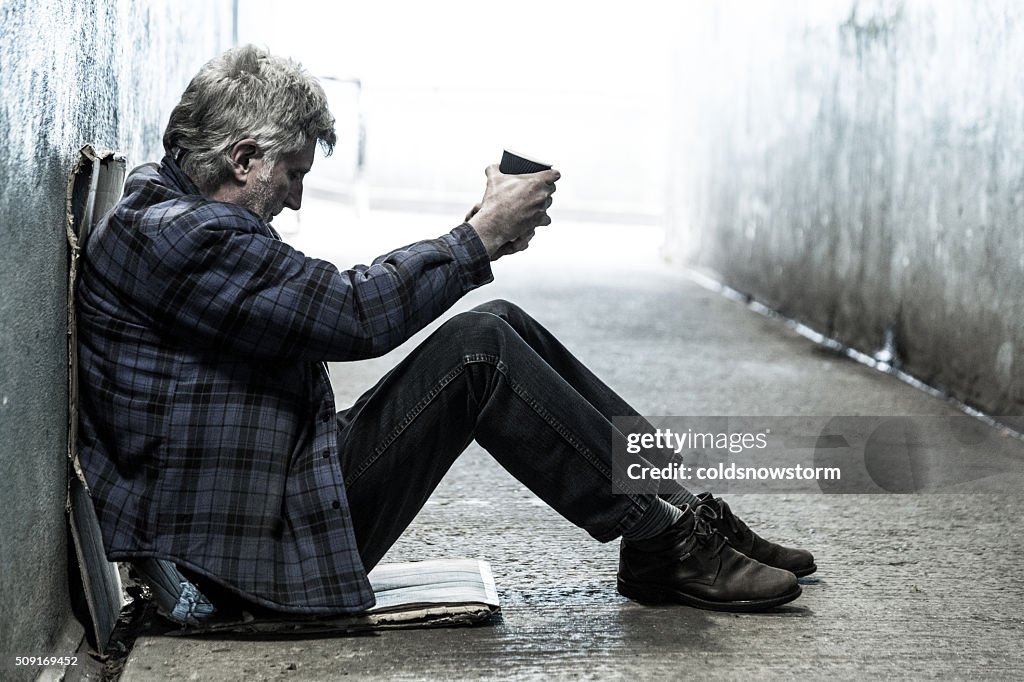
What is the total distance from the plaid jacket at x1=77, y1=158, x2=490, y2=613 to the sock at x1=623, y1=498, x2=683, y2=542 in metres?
0.54

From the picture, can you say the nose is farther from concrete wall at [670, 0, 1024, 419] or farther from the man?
concrete wall at [670, 0, 1024, 419]

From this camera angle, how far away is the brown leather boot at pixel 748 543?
95.4 inches

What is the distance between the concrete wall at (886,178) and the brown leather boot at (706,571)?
91.6 inches

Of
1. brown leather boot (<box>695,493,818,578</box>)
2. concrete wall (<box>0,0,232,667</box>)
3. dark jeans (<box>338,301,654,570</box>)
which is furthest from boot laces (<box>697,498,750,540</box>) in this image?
concrete wall (<box>0,0,232,667</box>)

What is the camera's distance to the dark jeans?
2.16 meters

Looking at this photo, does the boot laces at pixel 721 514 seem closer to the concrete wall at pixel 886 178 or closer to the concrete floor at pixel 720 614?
the concrete floor at pixel 720 614

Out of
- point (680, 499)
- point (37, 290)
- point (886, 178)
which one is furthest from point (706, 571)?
point (886, 178)

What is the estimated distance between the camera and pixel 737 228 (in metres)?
8.68

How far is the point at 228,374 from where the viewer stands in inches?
79.7

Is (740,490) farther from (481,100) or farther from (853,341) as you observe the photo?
(481,100)

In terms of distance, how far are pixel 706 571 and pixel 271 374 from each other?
0.96 m

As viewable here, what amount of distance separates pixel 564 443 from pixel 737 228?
6.76 meters

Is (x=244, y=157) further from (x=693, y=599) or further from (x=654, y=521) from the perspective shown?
(x=693, y=599)

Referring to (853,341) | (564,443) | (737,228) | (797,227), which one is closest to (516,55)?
(737,228)
